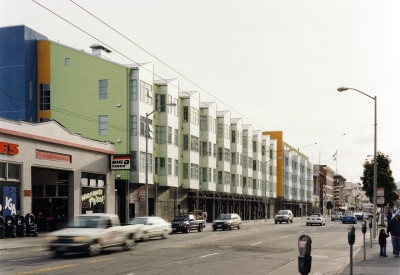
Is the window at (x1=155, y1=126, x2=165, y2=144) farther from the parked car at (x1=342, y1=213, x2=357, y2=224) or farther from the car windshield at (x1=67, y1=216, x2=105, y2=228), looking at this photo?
the car windshield at (x1=67, y1=216, x2=105, y2=228)

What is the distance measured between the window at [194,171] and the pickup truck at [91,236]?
34.9 m

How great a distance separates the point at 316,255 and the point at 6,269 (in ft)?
40.1

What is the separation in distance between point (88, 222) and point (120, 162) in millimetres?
19870

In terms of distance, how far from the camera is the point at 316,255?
72.3 ft

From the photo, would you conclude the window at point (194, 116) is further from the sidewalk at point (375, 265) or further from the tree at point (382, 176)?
the sidewalk at point (375, 265)

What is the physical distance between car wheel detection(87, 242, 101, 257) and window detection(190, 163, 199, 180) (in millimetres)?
37578

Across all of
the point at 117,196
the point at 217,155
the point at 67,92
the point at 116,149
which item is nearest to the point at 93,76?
the point at 67,92

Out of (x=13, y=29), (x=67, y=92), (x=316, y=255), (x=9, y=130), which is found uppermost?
(x=13, y=29)

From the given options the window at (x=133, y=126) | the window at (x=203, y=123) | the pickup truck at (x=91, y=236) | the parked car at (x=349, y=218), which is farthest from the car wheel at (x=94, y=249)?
the parked car at (x=349, y=218)

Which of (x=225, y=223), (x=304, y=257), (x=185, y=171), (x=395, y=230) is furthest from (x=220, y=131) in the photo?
(x=304, y=257)

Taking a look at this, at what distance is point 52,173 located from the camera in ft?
125

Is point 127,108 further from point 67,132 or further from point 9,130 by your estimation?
point 9,130

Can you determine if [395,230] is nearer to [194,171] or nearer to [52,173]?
[52,173]

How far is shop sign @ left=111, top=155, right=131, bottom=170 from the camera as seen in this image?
40.2 meters
